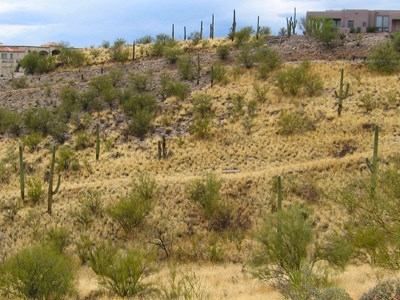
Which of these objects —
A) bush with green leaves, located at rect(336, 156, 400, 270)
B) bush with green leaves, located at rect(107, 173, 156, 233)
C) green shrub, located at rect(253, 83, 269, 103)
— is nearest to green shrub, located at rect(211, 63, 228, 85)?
green shrub, located at rect(253, 83, 269, 103)

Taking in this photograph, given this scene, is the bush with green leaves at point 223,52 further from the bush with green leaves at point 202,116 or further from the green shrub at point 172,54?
the bush with green leaves at point 202,116

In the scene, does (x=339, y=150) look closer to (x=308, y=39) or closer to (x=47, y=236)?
(x=47, y=236)

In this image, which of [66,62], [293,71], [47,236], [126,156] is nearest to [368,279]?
[47,236]

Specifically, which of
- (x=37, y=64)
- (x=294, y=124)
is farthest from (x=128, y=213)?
(x=37, y=64)

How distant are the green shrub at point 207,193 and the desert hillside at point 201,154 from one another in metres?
0.07

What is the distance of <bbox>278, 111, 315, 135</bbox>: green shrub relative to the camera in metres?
31.6

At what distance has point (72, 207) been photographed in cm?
2539

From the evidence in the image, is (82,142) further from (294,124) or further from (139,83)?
(294,124)

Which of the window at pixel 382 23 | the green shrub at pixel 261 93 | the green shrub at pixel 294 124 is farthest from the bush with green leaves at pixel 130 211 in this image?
the window at pixel 382 23

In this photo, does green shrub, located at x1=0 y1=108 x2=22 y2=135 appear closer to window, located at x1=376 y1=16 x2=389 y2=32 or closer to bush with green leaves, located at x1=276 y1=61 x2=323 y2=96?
bush with green leaves, located at x1=276 y1=61 x2=323 y2=96

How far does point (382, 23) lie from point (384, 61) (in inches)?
849

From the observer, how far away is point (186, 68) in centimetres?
4338

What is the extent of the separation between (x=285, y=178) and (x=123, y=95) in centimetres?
1940

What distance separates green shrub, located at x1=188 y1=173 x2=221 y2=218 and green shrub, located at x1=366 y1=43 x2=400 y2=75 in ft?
67.3
